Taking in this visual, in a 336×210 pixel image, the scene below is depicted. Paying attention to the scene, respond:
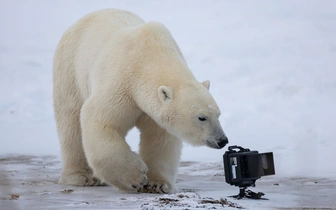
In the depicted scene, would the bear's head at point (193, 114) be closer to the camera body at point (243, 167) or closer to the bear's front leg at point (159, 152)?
the camera body at point (243, 167)

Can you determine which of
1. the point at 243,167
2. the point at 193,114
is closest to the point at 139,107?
the point at 193,114

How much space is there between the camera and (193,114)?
17.1ft

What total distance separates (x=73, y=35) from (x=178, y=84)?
173cm

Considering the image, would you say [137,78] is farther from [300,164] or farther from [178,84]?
[300,164]

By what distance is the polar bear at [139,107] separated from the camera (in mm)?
5266

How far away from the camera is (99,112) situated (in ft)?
18.2

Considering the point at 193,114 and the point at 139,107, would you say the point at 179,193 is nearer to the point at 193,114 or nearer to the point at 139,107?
the point at 193,114

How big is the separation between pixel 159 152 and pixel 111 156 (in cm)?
55

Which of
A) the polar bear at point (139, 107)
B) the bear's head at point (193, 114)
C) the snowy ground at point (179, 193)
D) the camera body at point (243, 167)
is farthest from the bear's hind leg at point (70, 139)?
the camera body at point (243, 167)

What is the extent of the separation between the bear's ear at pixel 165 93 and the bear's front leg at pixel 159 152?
1.99ft

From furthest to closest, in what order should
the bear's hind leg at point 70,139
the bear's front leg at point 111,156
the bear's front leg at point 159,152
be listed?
the bear's hind leg at point 70,139 < the bear's front leg at point 159,152 < the bear's front leg at point 111,156

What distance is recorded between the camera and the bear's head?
5.18 m

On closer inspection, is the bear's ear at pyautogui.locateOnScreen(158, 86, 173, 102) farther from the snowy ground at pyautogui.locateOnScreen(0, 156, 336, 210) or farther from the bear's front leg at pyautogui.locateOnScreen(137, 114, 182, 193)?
the snowy ground at pyautogui.locateOnScreen(0, 156, 336, 210)

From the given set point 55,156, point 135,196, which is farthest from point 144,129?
point 55,156
